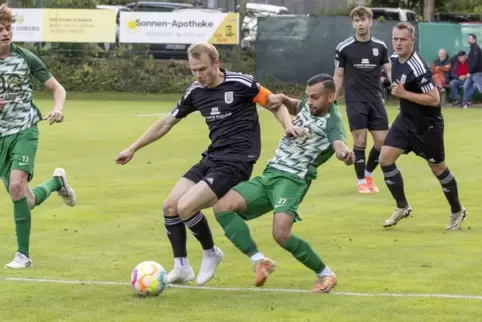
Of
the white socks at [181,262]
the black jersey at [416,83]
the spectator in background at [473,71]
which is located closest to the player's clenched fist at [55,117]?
the white socks at [181,262]

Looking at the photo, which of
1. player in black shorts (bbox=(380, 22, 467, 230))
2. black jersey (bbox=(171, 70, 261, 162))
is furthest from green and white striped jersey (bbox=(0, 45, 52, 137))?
player in black shorts (bbox=(380, 22, 467, 230))

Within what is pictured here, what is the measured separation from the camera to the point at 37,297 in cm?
845

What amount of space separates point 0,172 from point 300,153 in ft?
8.99

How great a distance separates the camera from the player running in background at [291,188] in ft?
27.8

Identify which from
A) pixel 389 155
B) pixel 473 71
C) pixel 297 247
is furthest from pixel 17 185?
pixel 473 71

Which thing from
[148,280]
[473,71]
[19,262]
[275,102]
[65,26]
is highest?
[275,102]

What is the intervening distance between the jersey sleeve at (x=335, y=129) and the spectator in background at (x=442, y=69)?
24.7 metres

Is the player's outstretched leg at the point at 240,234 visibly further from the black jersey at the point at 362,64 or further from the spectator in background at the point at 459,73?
the spectator in background at the point at 459,73

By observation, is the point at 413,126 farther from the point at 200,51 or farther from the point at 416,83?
the point at 200,51

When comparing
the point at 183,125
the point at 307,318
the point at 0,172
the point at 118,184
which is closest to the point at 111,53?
the point at 183,125

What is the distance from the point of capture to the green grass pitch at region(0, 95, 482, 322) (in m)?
8.00

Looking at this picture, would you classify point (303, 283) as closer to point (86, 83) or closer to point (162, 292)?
point (162, 292)

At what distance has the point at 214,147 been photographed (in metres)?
9.06

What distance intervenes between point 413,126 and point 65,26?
2577cm
